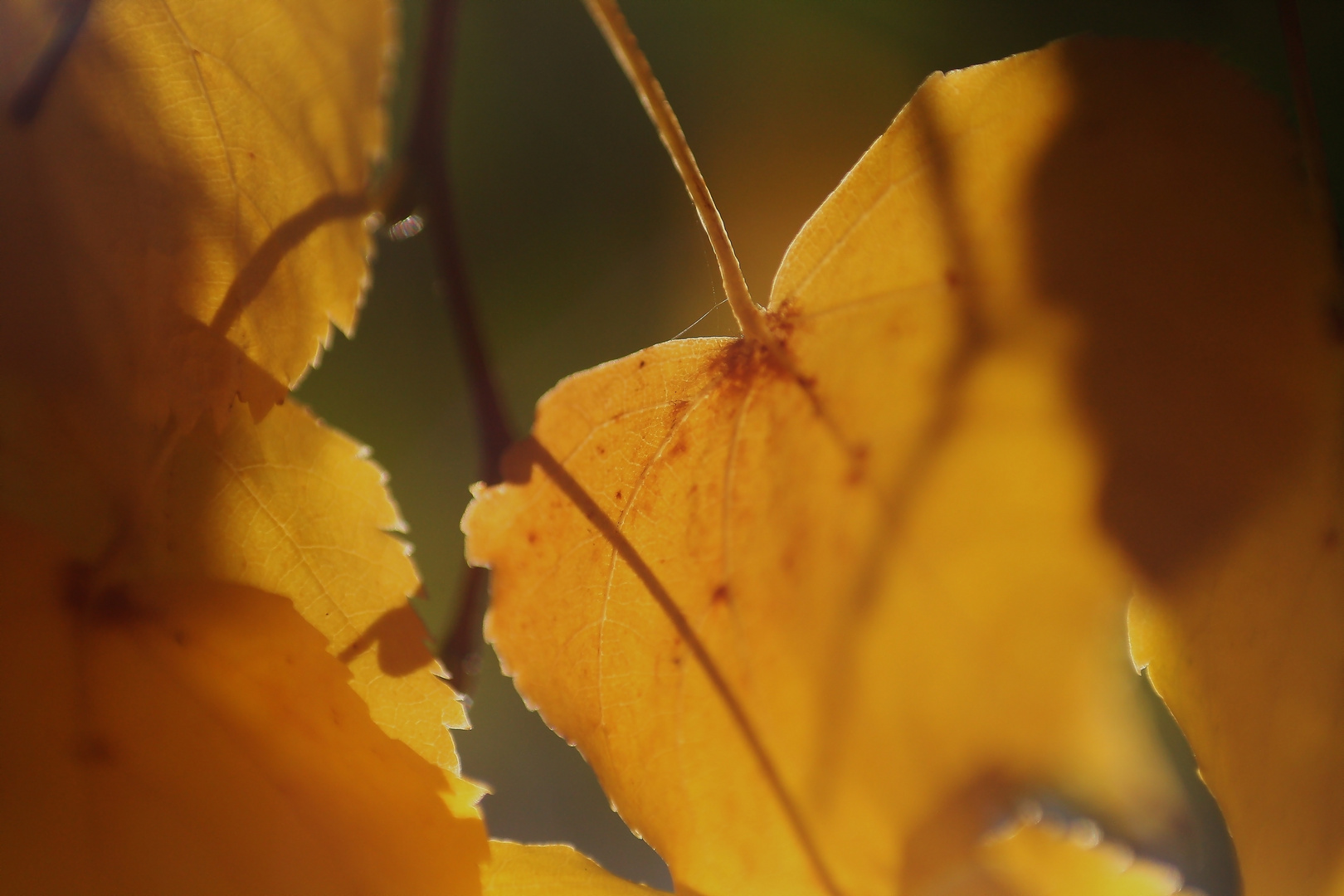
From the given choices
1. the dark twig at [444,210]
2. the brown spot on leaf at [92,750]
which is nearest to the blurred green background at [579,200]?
the dark twig at [444,210]

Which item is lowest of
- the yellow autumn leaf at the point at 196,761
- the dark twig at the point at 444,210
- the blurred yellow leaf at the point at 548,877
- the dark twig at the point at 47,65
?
the blurred yellow leaf at the point at 548,877

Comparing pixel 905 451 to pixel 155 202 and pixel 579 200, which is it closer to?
pixel 155 202

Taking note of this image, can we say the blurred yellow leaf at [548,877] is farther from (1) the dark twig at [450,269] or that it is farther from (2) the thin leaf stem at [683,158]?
(2) the thin leaf stem at [683,158]

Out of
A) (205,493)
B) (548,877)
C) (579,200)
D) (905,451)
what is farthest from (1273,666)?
(579,200)

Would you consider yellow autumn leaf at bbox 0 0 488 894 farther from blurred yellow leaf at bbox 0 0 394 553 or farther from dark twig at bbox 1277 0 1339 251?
dark twig at bbox 1277 0 1339 251

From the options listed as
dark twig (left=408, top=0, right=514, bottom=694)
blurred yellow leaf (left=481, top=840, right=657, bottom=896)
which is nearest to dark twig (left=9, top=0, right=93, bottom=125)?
dark twig (left=408, top=0, right=514, bottom=694)

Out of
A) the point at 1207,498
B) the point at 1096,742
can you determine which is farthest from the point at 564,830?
the point at 1207,498
